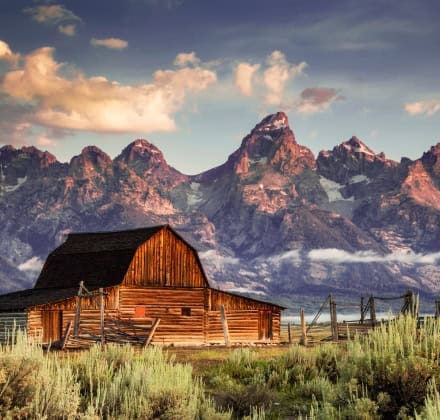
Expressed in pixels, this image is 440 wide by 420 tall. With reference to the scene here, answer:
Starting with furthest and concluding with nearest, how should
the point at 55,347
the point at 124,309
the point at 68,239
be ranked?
1. the point at 68,239
2. the point at 124,309
3. the point at 55,347

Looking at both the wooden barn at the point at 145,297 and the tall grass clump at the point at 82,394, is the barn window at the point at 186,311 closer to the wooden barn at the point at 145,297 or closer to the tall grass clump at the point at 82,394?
the wooden barn at the point at 145,297

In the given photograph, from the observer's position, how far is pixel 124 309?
47812mm

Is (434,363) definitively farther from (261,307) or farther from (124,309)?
(261,307)

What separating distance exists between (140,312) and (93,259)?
21.4 feet

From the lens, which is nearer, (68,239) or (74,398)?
(74,398)

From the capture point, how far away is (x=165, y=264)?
50.2 meters

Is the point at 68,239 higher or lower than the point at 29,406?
higher

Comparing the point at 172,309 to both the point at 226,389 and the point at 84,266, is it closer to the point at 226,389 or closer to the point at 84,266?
the point at 84,266

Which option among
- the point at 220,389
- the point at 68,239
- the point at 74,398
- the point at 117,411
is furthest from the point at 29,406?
the point at 68,239

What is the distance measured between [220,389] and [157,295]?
32856 millimetres

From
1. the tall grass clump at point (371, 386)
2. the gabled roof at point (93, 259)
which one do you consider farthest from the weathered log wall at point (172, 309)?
the tall grass clump at point (371, 386)

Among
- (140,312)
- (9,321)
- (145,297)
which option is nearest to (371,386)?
(140,312)

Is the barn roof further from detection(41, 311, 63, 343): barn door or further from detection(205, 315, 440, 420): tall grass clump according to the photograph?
detection(205, 315, 440, 420): tall grass clump

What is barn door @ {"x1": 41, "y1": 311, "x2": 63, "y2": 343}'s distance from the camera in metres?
45.8
